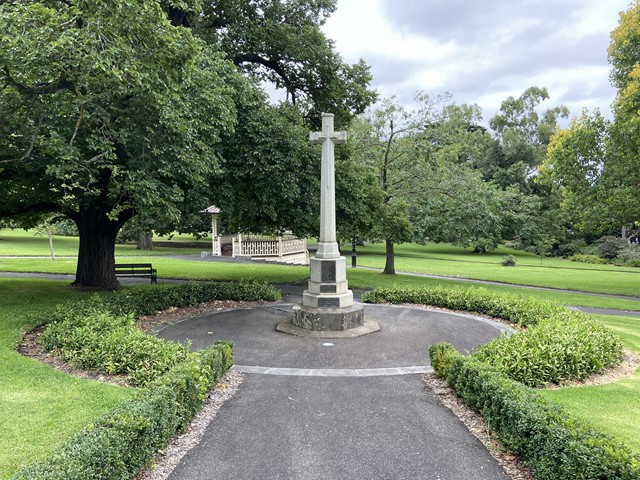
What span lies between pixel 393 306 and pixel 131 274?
492 inches

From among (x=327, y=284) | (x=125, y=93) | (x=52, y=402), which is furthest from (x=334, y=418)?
(x=125, y=93)

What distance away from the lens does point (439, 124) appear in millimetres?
22031

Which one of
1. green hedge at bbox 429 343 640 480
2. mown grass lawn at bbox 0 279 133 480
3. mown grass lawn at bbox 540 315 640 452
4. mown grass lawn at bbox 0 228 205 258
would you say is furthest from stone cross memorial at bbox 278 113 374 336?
mown grass lawn at bbox 0 228 205 258

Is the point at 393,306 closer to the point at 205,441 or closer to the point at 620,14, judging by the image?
the point at 205,441

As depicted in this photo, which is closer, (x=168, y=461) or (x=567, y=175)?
(x=168, y=461)

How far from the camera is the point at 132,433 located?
412 cm

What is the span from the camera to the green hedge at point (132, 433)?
3.51m

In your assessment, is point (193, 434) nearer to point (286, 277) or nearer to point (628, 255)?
point (286, 277)

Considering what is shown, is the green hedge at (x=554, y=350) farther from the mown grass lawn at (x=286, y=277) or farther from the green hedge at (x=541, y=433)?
the mown grass lawn at (x=286, y=277)

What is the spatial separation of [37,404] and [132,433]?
7.01 feet

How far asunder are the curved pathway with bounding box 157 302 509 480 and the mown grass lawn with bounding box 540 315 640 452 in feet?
4.86

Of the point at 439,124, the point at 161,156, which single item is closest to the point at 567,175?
the point at 439,124

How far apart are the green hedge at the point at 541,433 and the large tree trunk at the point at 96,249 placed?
1303 centimetres

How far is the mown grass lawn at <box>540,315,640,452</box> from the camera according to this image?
15.8ft
